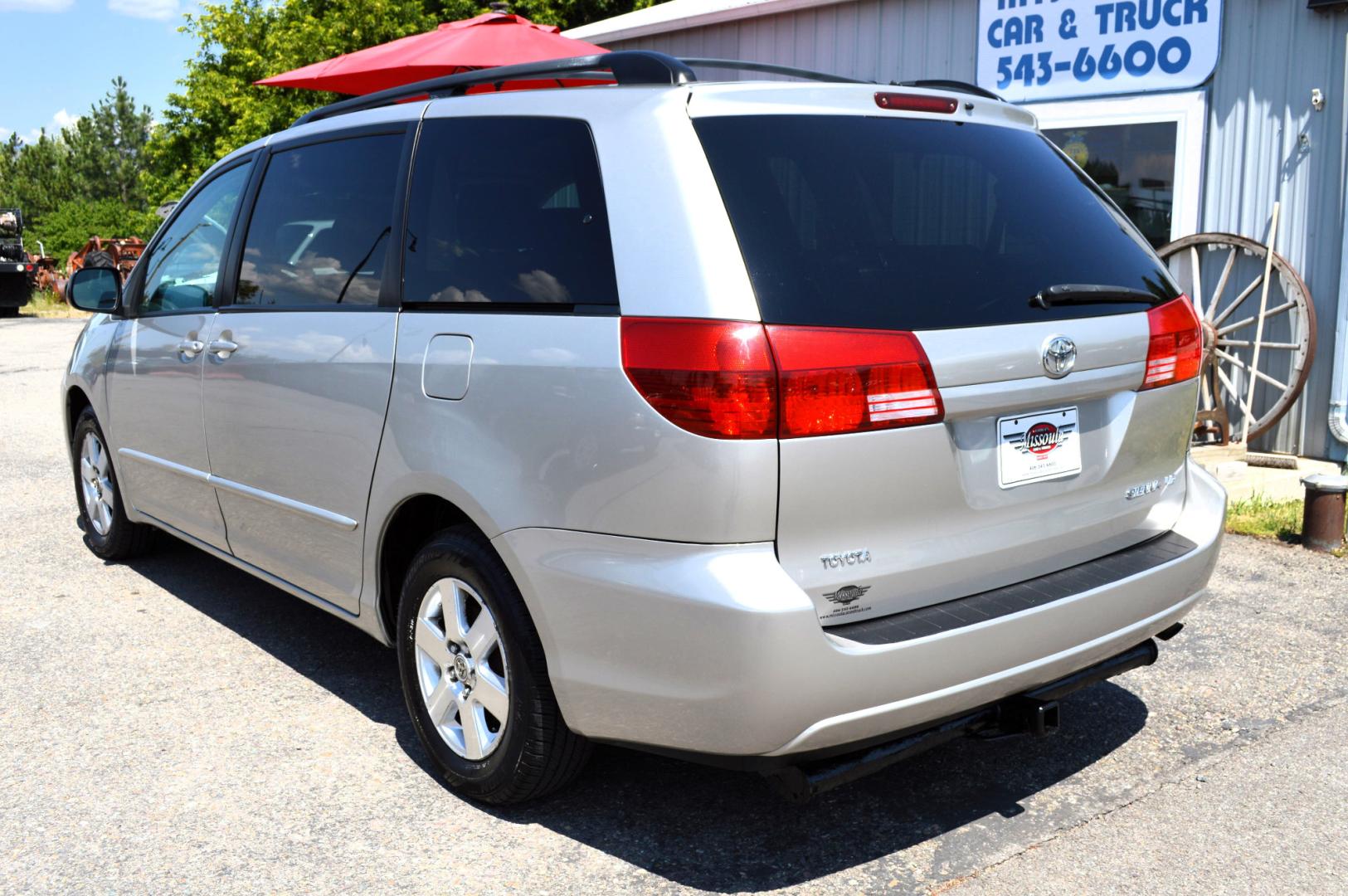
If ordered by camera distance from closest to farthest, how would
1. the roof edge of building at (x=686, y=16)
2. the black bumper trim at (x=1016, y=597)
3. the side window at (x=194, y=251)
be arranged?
the black bumper trim at (x=1016, y=597) → the side window at (x=194, y=251) → the roof edge of building at (x=686, y=16)

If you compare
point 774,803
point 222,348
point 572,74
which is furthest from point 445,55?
point 774,803

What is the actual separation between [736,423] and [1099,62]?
7112 mm

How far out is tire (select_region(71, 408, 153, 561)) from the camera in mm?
5598

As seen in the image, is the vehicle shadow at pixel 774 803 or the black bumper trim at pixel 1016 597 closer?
the black bumper trim at pixel 1016 597

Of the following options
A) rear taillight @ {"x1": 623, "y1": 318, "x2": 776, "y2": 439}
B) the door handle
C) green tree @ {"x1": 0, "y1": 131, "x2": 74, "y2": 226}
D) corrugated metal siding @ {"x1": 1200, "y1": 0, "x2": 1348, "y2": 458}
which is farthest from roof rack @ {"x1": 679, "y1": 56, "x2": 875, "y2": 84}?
green tree @ {"x1": 0, "y1": 131, "x2": 74, "y2": 226}

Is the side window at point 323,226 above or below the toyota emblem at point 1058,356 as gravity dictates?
above

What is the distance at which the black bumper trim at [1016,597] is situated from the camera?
272 centimetres

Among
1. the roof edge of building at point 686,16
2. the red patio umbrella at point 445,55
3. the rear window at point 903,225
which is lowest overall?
the rear window at point 903,225

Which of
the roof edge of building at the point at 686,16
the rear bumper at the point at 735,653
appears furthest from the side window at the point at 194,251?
the roof edge of building at the point at 686,16

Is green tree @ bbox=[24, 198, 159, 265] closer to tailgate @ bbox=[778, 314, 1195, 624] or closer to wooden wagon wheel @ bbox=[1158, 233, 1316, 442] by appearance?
wooden wagon wheel @ bbox=[1158, 233, 1316, 442]

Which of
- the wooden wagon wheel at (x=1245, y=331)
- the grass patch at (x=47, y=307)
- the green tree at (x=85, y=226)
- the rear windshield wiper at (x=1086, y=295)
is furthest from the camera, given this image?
the green tree at (x=85, y=226)

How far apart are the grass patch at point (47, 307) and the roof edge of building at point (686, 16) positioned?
619 inches

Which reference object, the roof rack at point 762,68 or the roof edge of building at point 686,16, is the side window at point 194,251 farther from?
the roof edge of building at point 686,16

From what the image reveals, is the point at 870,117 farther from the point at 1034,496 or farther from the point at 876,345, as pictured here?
the point at 1034,496
